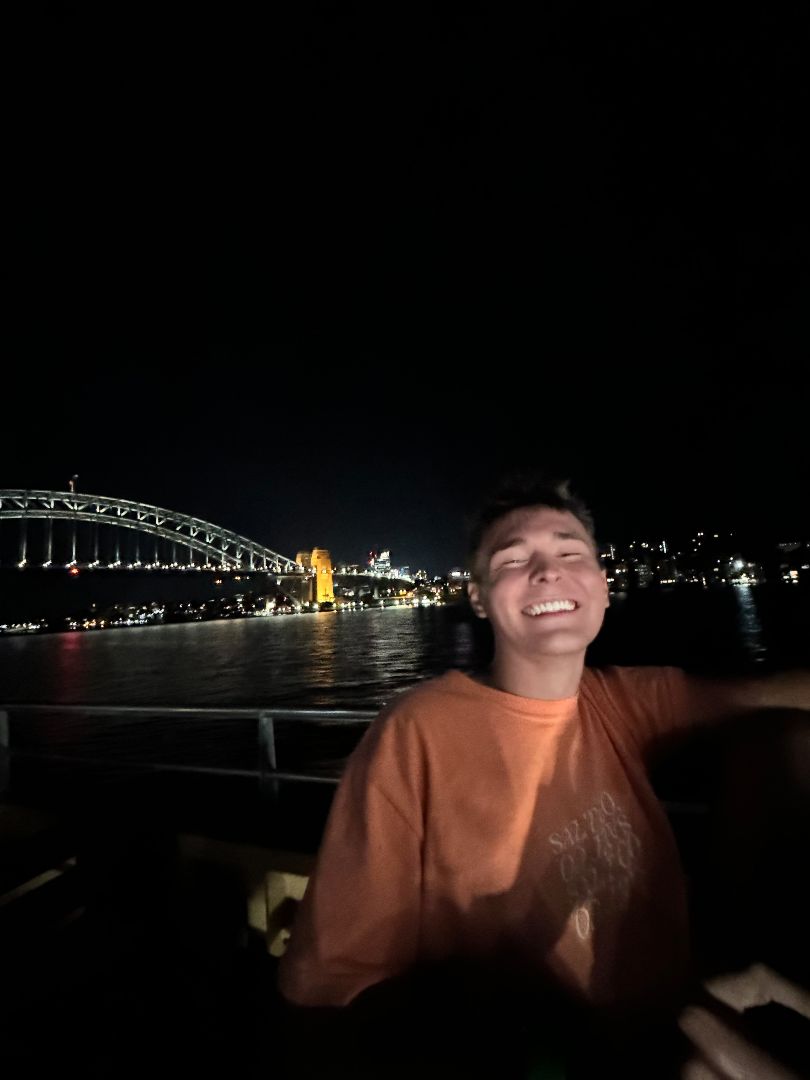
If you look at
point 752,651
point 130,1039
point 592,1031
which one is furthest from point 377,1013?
point 752,651

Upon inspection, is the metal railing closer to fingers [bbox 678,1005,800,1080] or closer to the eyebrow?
the eyebrow

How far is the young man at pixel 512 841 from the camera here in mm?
937

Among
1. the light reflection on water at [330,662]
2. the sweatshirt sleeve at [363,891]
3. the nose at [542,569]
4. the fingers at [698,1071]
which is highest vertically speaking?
the nose at [542,569]

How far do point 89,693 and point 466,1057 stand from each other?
2685 cm

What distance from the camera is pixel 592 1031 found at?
39.1 inches

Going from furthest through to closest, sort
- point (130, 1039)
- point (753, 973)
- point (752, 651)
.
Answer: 1. point (752, 651)
2. point (130, 1039)
3. point (753, 973)

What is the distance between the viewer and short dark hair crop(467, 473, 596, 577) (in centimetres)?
126

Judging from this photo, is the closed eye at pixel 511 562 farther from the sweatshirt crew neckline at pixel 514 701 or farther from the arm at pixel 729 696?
the arm at pixel 729 696

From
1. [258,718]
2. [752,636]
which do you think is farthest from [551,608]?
[752,636]

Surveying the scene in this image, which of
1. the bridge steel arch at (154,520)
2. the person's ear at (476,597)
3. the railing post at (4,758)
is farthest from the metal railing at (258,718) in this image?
the bridge steel arch at (154,520)

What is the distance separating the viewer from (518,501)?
126 centimetres

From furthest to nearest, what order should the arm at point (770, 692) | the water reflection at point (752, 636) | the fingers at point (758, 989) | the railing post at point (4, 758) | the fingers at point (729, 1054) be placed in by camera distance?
the water reflection at point (752, 636), the railing post at point (4, 758), the arm at point (770, 692), the fingers at point (758, 989), the fingers at point (729, 1054)

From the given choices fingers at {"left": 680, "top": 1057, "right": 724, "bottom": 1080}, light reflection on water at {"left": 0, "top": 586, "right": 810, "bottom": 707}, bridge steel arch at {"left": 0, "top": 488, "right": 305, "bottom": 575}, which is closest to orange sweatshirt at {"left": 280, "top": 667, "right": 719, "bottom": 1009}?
fingers at {"left": 680, "top": 1057, "right": 724, "bottom": 1080}

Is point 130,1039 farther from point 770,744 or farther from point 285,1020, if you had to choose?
point 770,744
